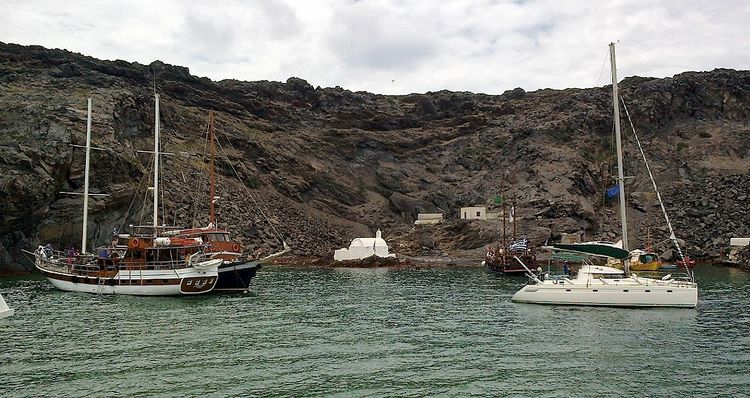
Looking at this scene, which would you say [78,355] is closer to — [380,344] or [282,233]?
[380,344]

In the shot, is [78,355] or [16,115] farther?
[16,115]

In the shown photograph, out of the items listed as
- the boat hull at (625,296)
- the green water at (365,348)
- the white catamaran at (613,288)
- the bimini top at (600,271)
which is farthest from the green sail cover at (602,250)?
the green water at (365,348)

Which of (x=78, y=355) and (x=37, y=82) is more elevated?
(x=37, y=82)

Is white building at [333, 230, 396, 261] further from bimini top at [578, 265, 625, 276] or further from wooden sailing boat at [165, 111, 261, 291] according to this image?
bimini top at [578, 265, 625, 276]

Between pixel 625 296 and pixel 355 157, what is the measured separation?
331 ft

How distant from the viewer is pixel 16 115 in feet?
264

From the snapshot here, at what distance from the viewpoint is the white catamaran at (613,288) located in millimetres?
39500

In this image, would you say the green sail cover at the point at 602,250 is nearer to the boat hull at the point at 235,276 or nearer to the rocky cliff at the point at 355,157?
the boat hull at the point at 235,276

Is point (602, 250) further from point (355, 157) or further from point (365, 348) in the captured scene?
point (355, 157)

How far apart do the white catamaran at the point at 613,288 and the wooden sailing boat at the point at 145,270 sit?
24.3m

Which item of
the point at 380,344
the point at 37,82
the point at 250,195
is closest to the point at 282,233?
the point at 250,195

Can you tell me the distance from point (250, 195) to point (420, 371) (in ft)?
270

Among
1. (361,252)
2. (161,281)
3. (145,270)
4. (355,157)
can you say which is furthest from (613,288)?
(355,157)

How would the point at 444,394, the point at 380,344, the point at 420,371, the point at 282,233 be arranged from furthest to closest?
the point at 282,233 < the point at 380,344 < the point at 420,371 < the point at 444,394
